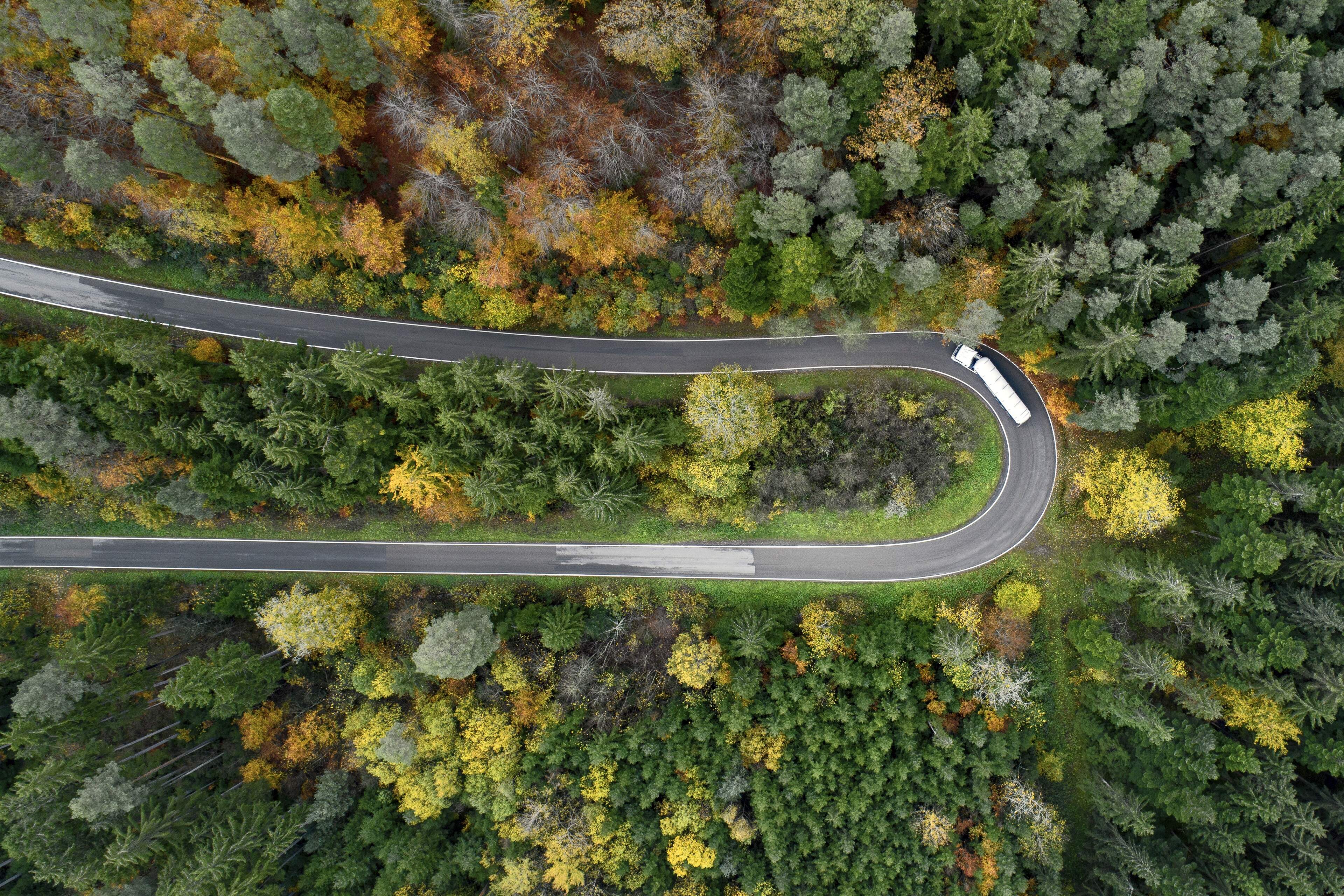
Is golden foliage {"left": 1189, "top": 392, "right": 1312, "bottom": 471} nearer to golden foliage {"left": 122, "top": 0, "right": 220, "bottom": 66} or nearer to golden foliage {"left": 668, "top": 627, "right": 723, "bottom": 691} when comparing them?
golden foliage {"left": 668, "top": 627, "right": 723, "bottom": 691}

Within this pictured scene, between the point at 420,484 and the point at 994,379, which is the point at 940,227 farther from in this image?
the point at 420,484

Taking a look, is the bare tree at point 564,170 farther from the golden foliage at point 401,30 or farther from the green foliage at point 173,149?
the green foliage at point 173,149

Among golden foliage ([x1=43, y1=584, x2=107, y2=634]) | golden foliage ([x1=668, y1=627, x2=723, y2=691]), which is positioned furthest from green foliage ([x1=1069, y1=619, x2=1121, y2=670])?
golden foliage ([x1=43, y1=584, x2=107, y2=634])

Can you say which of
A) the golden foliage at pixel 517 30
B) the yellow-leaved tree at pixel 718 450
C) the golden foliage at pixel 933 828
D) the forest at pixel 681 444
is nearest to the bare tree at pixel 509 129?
the forest at pixel 681 444

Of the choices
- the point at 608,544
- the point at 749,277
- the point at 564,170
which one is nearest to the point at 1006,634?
the point at 608,544

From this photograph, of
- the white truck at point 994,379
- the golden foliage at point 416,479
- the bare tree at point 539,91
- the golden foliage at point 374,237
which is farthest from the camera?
the white truck at point 994,379

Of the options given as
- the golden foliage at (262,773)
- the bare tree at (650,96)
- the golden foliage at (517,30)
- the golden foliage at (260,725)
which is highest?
the golden foliage at (517,30)

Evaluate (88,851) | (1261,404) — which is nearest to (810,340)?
(1261,404)
